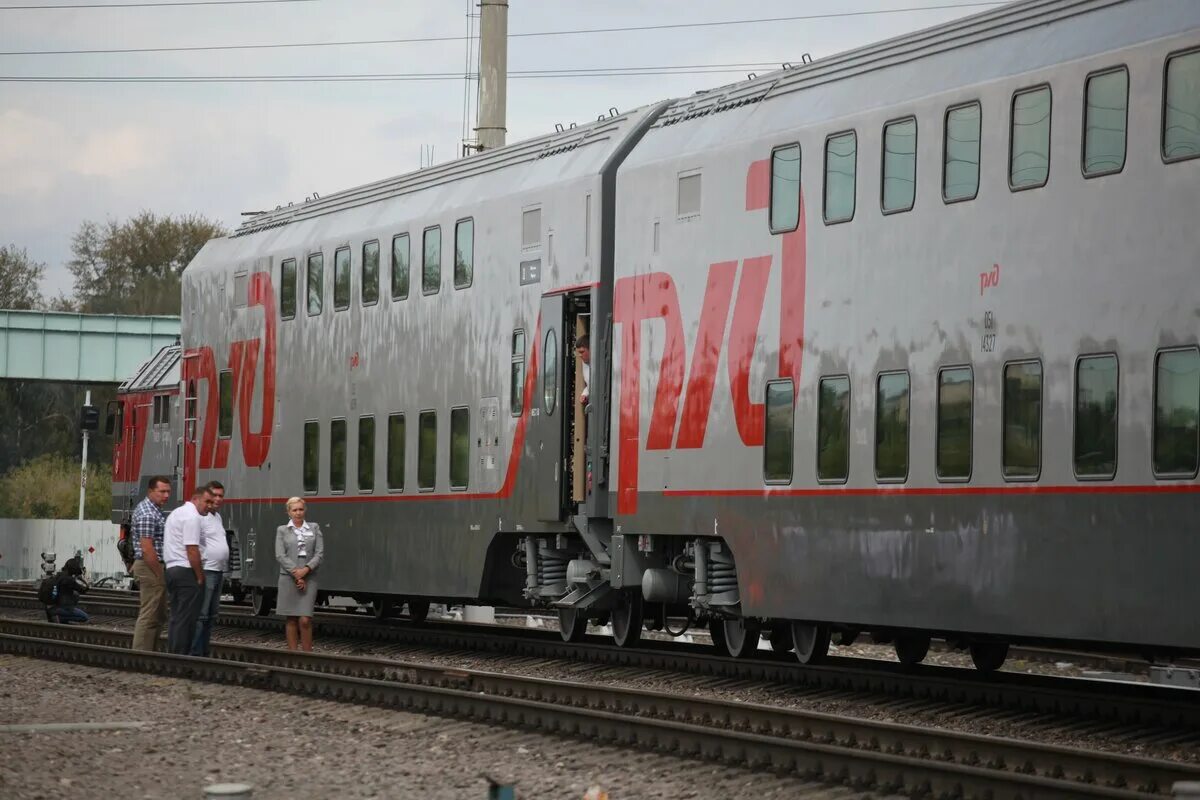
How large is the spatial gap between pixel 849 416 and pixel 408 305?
8.46 m

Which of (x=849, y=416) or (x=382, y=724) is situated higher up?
(x=849, y=416)

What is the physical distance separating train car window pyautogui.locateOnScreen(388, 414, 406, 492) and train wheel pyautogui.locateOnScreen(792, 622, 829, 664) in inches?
251

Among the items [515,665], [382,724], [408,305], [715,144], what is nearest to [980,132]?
[715,144]

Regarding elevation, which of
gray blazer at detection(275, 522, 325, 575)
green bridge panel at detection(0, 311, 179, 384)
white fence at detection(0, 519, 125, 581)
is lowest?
white fence at detection(0, 519, 125, 581)

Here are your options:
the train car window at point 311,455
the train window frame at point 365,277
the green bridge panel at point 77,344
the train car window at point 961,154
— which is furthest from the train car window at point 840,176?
the green bridge panel at point 77,344

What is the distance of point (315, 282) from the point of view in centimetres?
2477

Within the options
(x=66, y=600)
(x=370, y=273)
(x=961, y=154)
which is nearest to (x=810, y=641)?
(x=961, y=154)

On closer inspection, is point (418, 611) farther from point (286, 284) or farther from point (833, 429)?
point (833, 429)

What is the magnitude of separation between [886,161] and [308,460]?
11319 mm

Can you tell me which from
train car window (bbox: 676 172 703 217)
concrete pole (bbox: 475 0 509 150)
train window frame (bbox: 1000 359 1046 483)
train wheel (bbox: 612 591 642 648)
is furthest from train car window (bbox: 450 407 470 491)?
concrete pole (bbox: 475 0 509 150)

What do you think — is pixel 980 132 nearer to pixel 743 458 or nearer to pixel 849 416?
pixel 849 416

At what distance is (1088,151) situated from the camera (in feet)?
43.7

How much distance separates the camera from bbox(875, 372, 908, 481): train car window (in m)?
14.9

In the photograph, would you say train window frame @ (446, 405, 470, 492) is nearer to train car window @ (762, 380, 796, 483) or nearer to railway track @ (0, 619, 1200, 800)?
railway track @ (0, 619, 1200, 800)
